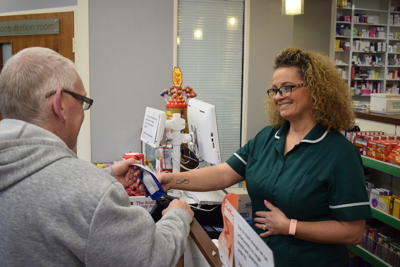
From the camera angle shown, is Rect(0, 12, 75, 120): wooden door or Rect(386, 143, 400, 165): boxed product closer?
Rect(386, 143, 400, 165): boxed product

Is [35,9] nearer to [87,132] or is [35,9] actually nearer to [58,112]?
[87,132]

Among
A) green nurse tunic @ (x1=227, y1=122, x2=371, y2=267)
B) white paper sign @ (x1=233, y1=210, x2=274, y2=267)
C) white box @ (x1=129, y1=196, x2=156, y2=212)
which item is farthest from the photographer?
white box @ (x1=129, y1=196, x2=156, y2=212)

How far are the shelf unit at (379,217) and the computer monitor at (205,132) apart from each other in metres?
1.15

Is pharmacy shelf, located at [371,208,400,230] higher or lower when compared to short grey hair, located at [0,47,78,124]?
lower

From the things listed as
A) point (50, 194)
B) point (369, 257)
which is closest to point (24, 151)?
point (50, 194)

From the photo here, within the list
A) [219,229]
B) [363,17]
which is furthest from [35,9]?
[363,17]

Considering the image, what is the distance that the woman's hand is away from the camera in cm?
154

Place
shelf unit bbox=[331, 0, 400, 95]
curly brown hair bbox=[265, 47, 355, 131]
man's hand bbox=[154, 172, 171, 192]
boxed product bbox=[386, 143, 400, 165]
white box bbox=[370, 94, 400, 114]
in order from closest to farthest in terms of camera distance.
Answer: curly brown hair bbox=[265, 47, 355, 131] → man's hand bbox=[154, 172, 171, 192] → boxed product bbox=[386, 143, 400, 165] → white box bbox=[370, 94, 400, 114] → shelf unit bbox=[331, 0, 400, 95]

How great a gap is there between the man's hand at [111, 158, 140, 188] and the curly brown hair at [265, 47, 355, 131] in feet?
2.57

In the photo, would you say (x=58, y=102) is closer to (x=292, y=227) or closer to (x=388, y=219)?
(x=292, y=227)

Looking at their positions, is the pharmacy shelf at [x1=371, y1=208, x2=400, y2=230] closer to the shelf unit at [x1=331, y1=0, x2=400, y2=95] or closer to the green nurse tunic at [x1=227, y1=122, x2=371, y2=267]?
the green nurse tunic at [x1=227, y1=122, x2=371, y2=267]

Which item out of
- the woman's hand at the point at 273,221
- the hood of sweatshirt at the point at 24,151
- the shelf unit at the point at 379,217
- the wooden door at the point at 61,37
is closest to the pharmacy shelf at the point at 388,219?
the shelf unit at the point at 379,217

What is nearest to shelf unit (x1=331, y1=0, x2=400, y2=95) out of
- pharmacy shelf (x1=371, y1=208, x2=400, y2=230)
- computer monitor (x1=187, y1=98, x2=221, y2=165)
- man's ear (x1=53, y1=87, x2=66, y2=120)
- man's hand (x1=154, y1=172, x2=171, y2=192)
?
pharmacy shelf (x1=371, y1=208, x2=400, y2=230)

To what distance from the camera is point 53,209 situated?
0.92 meters
